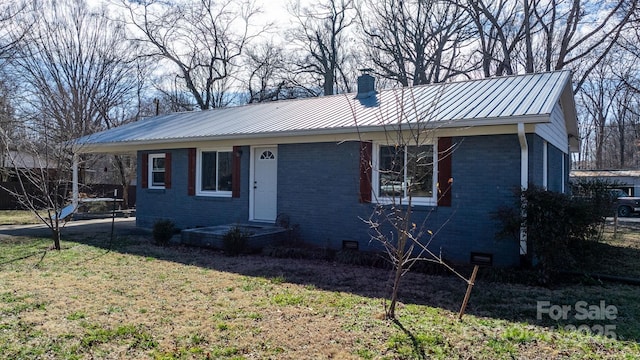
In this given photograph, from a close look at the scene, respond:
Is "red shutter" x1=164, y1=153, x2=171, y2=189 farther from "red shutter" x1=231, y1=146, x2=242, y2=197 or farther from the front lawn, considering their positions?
the front lawn

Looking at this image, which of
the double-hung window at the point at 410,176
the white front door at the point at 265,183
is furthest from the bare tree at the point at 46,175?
the double-hung window at the point at 410,176

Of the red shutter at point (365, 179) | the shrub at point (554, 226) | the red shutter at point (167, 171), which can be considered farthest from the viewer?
the red shutter at point (167, 171)

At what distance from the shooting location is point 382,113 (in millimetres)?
8547

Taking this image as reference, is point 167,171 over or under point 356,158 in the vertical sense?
under

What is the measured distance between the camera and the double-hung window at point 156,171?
12508 mm

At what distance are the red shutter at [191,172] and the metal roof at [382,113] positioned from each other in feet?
1.89

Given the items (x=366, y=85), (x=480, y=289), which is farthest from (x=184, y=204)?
(x=480, y=289)

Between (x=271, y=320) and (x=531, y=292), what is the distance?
357 centimetres

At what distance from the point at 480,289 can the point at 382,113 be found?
3937 mm

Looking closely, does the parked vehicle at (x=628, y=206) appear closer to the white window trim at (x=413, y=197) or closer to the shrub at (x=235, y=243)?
the white window trim at (x=413, y=197)

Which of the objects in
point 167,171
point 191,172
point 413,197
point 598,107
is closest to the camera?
point 413,197

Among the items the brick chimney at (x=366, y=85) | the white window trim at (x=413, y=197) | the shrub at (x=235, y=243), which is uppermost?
the brick chimney at (x=366, y=85)

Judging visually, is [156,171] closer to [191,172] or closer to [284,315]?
[191,172]

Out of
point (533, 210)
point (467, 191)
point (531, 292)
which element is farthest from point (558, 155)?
point (531, 292)
